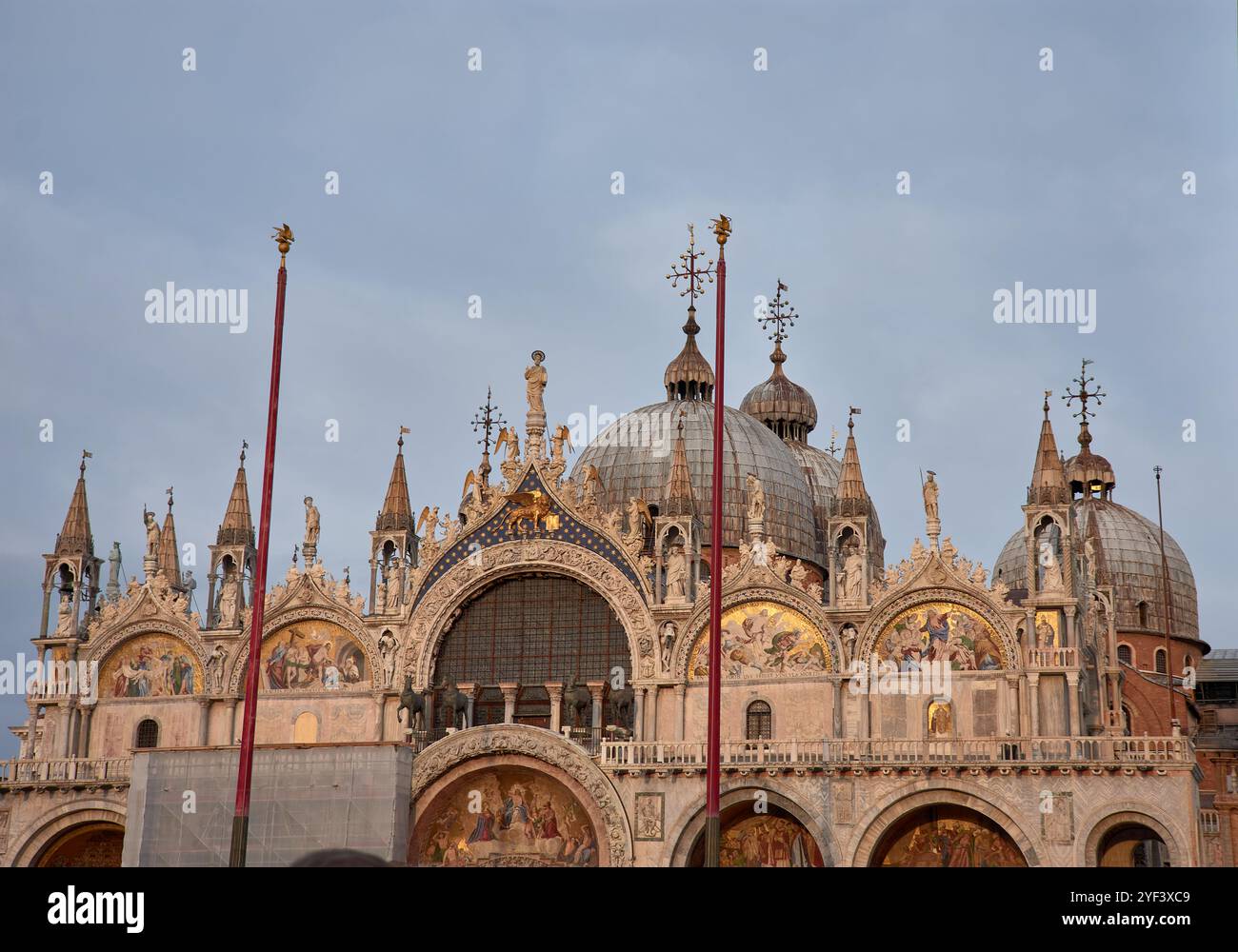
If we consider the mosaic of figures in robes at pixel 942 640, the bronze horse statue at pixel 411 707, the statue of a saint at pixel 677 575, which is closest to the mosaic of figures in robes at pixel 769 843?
the mosaic of figures in robes at pixel 942 640

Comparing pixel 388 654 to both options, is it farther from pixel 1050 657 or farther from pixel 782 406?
pixel 782 406

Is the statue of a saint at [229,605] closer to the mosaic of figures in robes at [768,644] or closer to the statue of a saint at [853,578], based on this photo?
the mosaic of figures in robes at [768,644]

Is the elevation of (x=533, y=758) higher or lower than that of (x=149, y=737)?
lower

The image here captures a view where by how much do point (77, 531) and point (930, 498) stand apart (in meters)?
25.0

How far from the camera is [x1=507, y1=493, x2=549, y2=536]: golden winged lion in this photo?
47.5 m

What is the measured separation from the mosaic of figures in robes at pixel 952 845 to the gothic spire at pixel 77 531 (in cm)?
2504

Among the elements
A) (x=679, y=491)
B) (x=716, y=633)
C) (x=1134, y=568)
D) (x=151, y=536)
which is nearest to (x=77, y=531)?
(x=151, y=536)

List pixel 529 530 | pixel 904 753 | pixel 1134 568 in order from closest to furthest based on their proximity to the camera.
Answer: pixel 904 753
pixel 529 530
pixel 1134 568

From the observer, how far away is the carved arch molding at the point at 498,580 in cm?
4666

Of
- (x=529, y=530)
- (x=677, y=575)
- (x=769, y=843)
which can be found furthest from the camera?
(x=529, y=530)

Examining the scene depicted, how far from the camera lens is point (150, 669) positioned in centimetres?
5003
